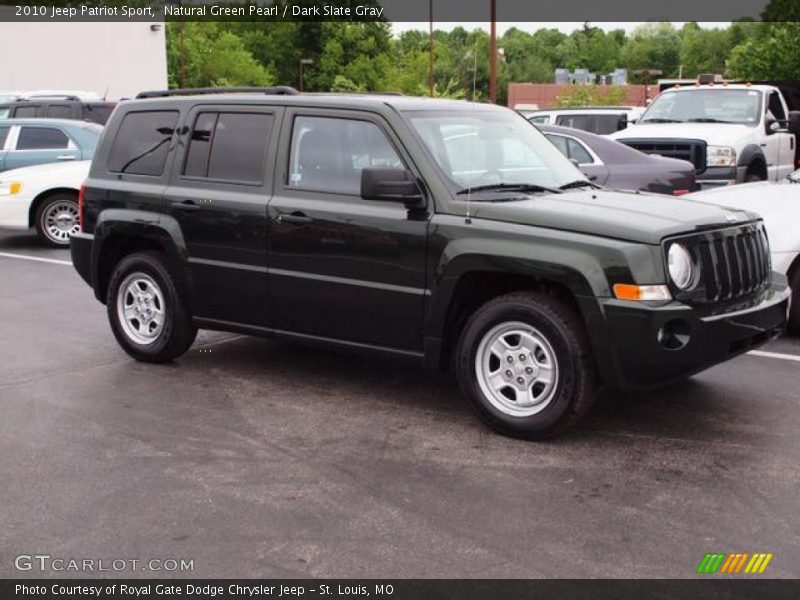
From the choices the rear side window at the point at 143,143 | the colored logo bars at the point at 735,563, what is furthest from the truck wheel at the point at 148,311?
the colored logo bars at the point at 735,563

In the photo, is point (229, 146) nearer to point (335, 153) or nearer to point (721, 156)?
point (335, 153)

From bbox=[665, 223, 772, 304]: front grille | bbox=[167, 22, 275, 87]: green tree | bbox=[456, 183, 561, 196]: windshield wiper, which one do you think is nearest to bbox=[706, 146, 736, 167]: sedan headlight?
bbox=[665, 223, 772, 304]: front grille

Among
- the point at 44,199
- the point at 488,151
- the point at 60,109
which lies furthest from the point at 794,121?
the point at 60,109

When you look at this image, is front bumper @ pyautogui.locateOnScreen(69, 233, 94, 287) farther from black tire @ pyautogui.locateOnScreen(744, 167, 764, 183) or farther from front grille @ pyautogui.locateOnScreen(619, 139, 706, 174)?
black tire @ pyautogui.locateOnScreen(744, 167, 764, 183)

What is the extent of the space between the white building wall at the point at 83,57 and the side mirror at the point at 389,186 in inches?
1669

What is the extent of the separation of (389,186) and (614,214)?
121 centimetres

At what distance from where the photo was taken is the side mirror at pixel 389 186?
5.46 meters

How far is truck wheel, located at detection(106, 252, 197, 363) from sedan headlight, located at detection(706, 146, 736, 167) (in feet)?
28.0

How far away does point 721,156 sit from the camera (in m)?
13.1

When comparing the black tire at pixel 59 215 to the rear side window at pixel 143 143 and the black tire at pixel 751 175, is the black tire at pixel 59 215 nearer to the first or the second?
the rear side window at pixel 143 143

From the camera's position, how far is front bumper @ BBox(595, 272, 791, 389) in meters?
4.95
